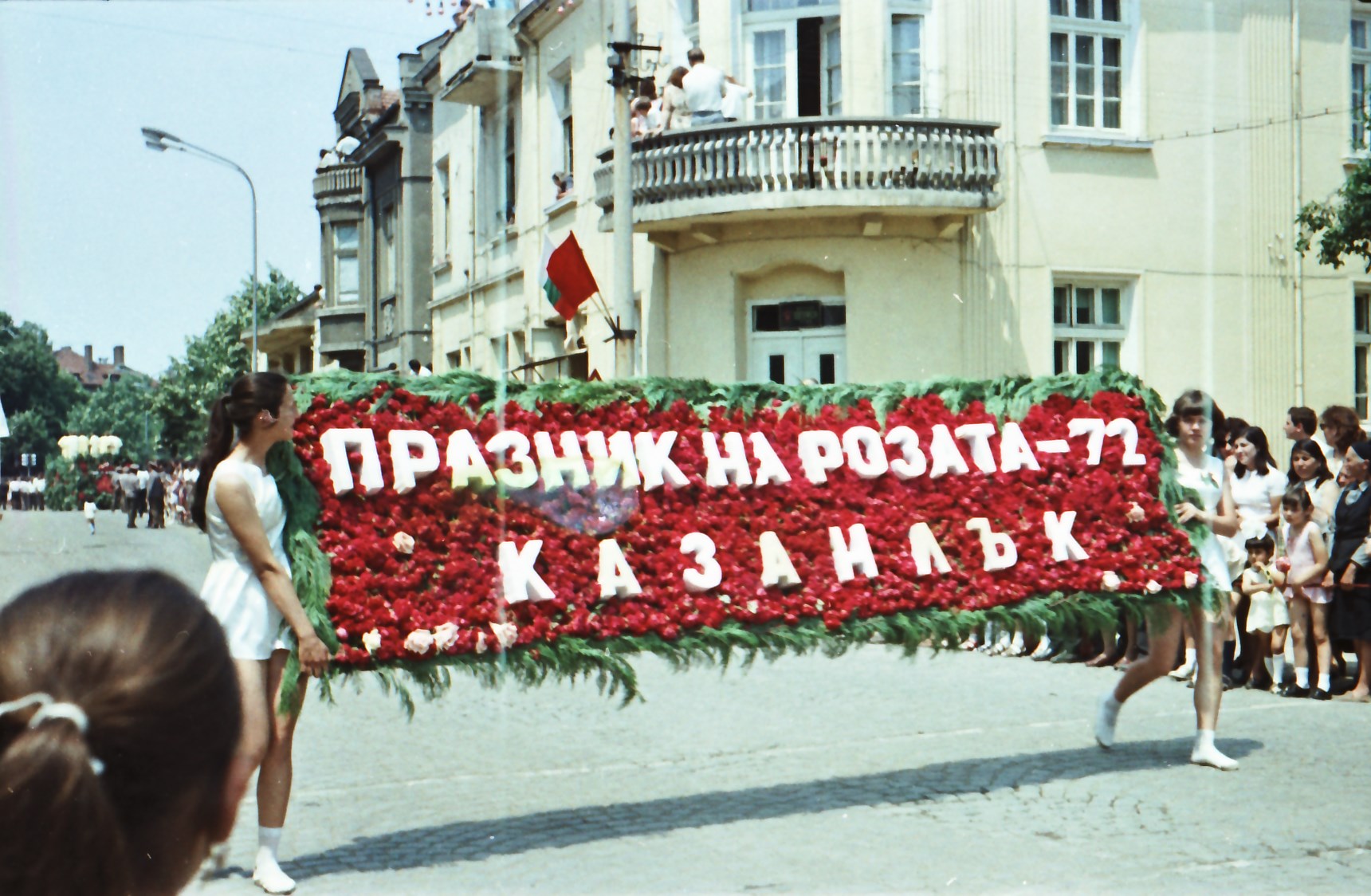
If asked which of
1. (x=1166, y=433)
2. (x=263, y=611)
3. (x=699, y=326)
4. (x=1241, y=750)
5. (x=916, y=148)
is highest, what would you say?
(x=916, y=148)

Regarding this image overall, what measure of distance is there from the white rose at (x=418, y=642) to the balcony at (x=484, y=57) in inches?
852

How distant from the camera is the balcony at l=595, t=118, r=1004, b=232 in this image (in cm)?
1902

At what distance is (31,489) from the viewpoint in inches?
698

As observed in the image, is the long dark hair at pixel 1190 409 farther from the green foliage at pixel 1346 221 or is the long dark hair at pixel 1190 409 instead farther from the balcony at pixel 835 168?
the balcony at pixel 835 168

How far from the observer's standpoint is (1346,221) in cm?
1822

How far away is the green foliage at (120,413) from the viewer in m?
13.1

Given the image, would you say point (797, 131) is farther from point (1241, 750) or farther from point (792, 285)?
point (1241, 750)

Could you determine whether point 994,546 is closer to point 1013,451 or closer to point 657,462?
point 1013,451

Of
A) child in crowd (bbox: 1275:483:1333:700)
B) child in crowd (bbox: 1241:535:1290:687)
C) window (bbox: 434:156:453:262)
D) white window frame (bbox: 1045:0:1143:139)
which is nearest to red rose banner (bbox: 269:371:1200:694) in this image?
child in crowd (bbox: 1275:483:1333:700)

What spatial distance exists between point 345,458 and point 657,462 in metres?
1.43

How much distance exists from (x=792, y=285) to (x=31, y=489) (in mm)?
9089

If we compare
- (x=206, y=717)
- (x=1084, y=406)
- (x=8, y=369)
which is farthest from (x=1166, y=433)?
(x=206, y=717)

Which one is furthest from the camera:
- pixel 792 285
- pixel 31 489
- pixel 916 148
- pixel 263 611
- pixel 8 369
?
pixel 792 285

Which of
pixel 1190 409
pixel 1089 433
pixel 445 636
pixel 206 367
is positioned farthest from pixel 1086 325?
pixel 206 367
